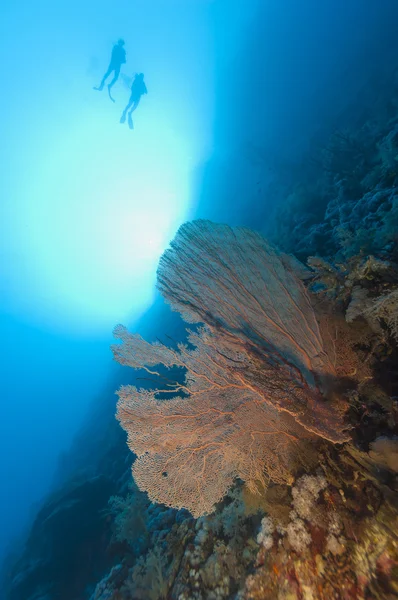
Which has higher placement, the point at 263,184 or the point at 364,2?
the point at 364,2

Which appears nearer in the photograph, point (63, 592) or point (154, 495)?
point (154, 495)

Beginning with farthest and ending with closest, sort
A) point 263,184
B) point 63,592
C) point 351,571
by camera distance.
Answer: point 263,184
point 63,592
point 351,571

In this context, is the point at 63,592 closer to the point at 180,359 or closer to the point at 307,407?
the point at 180,359

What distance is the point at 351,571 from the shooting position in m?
2.57

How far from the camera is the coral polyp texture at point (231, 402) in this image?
3.21m

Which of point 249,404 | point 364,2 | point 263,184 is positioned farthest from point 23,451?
point 364,2

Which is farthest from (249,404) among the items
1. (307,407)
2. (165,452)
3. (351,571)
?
(351,571)

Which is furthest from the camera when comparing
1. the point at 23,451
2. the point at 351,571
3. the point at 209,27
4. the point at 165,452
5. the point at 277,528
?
the point at 23,451

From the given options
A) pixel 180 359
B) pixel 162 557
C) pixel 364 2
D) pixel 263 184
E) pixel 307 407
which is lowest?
pixel 162 557

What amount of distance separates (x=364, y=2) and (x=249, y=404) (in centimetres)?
3421

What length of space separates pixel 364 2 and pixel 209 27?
121 ft

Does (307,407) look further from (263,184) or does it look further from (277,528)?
(263,184)

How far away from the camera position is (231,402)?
3.28 m

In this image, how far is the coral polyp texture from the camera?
10.5 ft
